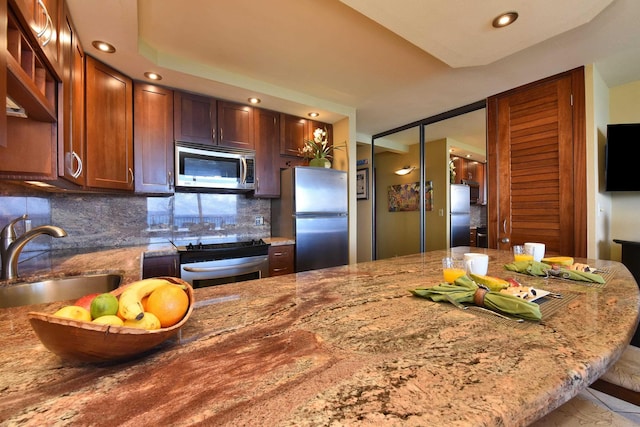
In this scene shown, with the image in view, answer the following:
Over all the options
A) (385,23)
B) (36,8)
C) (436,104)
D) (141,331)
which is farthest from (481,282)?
(436,104)

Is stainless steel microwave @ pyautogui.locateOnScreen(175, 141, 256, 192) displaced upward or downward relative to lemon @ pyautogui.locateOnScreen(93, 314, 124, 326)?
upward

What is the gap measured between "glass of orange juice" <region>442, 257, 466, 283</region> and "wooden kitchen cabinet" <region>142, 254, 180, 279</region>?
2038mm

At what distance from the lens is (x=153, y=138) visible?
96.7 inches

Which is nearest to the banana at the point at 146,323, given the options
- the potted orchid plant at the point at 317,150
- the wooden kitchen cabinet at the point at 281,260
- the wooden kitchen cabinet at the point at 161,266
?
the wooden kitchen cabinet at the point at 161,266

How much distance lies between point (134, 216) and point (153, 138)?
0.78 m

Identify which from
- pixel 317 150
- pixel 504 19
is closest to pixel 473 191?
pixel 317 150

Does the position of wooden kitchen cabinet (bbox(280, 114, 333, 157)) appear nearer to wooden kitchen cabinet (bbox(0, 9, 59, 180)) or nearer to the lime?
wooden kitchen cabinet (bbox(0, 9, 59, 180))

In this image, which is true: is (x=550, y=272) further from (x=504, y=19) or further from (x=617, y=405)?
(x=504, y=19)

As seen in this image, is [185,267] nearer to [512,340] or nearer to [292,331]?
[292,331]

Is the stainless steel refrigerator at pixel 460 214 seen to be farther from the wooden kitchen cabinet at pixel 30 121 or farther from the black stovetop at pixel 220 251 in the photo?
the wooden kitchen cabinet at pixel 30 121

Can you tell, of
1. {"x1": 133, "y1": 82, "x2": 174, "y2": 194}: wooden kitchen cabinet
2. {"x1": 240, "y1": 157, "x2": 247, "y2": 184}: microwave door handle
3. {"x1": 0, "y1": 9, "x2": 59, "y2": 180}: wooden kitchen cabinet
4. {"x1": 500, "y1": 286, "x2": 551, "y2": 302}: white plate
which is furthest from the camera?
{"x1": 240, "y1": 157, "x2": 247, "y2": 184}: microwave door handle

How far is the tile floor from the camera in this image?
2.60 feet

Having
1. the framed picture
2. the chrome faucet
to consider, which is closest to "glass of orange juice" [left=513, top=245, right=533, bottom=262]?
the chrome faucet

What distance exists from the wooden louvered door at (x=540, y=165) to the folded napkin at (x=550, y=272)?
176cm
